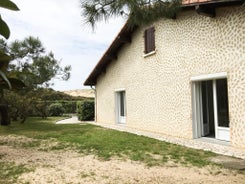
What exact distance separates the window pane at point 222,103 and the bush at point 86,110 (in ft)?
51.6

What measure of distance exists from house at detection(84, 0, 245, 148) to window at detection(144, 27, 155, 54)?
5cm

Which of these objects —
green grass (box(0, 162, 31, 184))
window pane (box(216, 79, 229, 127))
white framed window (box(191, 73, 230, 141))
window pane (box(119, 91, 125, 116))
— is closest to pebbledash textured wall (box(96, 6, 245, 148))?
white framed window (box(191, 73, 230, 141))

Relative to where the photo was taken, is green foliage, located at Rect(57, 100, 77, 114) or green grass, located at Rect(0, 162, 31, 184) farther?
green foliage, located at Rect(57, 100, 77, 114)

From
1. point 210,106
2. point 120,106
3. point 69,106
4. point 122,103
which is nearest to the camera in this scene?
point 210,106

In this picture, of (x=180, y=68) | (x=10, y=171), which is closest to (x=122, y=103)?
(x=180, y=68)

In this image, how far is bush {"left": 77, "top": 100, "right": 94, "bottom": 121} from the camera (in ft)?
79.6

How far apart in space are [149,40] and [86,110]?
1205cm

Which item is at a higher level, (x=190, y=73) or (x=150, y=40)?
(x=150, y=40)

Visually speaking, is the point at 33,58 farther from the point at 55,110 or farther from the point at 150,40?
the point at 150,40

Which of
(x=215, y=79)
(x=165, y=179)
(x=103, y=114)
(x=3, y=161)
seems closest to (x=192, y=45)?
(x=215, y=79)

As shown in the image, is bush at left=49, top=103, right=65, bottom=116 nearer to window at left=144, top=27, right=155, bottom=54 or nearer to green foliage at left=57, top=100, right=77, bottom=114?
green foliage at left=57, top=100, right=77, bottom=114

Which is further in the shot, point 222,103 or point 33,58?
point 33,58

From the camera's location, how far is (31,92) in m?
22.1

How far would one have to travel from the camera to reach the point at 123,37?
16.0 meters
